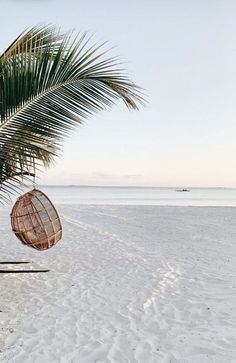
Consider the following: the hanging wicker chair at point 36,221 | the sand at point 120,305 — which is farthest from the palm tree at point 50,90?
the hanging wicker chair at point 36,221

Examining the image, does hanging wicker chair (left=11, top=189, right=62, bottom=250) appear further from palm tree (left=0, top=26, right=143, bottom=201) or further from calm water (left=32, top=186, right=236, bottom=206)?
calm water (left=32, top=186, right=236, bottom=206)

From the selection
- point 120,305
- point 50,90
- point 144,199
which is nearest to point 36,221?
point 120,305

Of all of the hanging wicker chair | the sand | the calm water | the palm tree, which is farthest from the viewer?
the calm water

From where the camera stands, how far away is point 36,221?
27.6ft

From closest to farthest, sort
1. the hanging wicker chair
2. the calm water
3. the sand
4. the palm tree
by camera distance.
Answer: the sand
the palm tree
the hanging wicker chair
the calm water

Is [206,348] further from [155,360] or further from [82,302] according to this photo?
[82,302]

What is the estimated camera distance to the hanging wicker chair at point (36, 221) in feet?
26.5

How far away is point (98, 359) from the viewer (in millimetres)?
4328

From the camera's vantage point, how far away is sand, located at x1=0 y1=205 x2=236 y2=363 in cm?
455

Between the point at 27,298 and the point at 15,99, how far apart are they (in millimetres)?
3061

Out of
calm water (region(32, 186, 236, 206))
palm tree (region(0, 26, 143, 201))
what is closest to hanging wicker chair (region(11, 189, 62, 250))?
palm tree (region(0, 26, 143, 201))

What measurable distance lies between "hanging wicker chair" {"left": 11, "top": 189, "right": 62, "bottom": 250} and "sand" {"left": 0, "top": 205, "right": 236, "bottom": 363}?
63 cm

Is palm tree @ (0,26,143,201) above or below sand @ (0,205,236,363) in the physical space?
above

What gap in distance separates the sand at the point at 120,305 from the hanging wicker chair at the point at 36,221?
2.08ft
